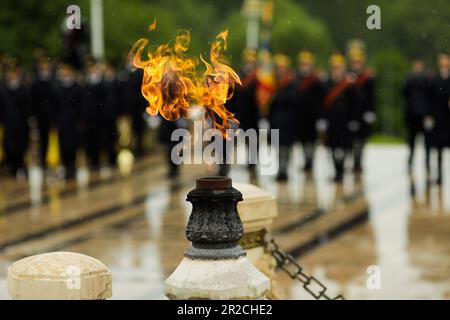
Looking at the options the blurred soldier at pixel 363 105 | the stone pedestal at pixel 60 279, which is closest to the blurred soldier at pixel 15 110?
the blurred soldier at pixel 363 105

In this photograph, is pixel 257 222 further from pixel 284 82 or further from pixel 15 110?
pixel 15 110

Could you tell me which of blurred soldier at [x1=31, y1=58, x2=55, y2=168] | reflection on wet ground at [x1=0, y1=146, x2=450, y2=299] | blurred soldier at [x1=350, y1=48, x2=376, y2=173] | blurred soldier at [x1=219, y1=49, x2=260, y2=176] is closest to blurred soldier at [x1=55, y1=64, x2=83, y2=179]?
blurred soldier at [x1=31, y1=58, x2=55, y2=168]

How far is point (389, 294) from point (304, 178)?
9922 millimetres

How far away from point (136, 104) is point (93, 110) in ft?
2.67

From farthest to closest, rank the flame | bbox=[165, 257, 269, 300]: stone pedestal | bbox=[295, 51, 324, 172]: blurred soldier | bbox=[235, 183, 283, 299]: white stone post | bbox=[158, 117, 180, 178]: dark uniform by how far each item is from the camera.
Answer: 1. bbox=[295, 51, 324, 172]: blurred soldier
2. bbox=[158, 117, 180, 178]: dark uniform
3. bbox=[235, 183, 283, 299]: white stone post
4. the flame
5. bbox=[165, 257, 269, 300]: stone pedestal

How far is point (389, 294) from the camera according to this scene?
374 inches

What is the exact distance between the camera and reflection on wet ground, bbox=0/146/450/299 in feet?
34.2

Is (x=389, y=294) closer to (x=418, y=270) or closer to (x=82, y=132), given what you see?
(x=418, y=270)

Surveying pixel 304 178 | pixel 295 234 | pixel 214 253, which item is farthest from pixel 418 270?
pixel 304 178

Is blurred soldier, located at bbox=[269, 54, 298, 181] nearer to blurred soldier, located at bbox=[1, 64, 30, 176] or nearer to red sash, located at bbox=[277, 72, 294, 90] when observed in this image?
red sash, located at bbox=[277, 72, 294, 90]

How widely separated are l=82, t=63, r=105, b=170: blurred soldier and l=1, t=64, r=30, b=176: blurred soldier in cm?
133

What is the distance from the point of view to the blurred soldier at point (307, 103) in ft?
67.5

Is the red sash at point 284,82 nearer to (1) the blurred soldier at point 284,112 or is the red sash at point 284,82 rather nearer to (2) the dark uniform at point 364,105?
(1) the blurred soldier at point 284,112

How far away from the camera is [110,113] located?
2253 centimetres
